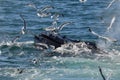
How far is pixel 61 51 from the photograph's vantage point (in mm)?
52125

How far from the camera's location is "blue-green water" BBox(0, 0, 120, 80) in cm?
4588

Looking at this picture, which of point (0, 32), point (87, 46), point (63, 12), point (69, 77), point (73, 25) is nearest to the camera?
point (69, 77)

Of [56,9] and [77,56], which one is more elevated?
[77,56]

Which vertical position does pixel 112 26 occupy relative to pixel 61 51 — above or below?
below

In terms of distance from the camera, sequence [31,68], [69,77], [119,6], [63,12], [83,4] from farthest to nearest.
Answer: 1. [119,6]
2. [83,4]
3. [63,12]
4. [31,68]
5. [69,77]

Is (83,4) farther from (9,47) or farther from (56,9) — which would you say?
(9,47)

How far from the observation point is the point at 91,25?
236 feet

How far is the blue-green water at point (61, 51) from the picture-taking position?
1806 inches

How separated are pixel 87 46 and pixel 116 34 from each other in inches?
615

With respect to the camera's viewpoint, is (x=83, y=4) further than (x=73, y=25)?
Yes

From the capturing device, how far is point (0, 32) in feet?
214

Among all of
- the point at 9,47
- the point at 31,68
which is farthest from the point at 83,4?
the point at 31,68

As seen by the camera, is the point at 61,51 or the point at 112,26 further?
the point at 112,26

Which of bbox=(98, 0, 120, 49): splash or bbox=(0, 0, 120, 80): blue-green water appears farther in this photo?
bbox=(98, 0, 120, 49): splash
